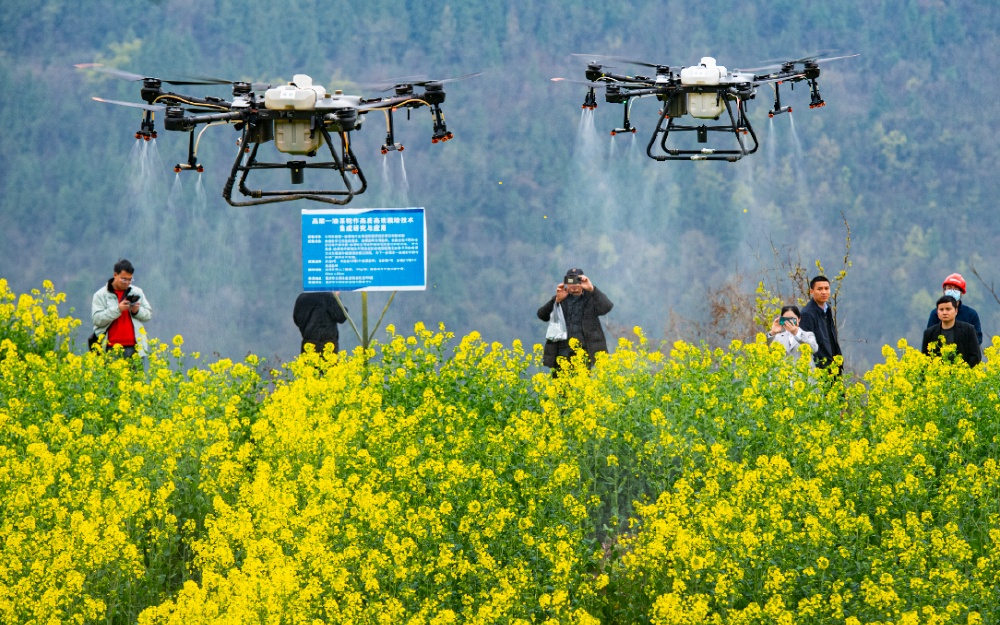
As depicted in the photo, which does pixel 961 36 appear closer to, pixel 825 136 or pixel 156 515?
pixel 825 136

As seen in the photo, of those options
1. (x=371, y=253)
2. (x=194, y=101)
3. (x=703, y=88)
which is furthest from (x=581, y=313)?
(x=194, y=101)

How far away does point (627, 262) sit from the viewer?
2416cm

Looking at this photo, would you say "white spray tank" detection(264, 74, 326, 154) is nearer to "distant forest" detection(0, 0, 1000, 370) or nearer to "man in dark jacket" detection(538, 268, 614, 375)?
"man in dark jacket" detection(538, 268, 614, 375)

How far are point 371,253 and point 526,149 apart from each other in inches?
562

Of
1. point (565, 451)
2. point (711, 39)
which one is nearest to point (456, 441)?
point (565, 451)

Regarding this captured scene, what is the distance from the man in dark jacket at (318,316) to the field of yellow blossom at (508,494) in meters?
2.07

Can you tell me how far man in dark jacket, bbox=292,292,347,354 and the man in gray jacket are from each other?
3.86 feet

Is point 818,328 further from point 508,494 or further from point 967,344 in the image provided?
point 508,494

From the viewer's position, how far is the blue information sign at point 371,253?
10852mm

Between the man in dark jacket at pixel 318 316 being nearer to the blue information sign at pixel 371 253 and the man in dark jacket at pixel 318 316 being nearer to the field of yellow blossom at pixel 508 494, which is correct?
the blue information sign at pixel 371 253

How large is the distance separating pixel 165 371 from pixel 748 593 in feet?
13.5

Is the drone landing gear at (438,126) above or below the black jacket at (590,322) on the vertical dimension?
above

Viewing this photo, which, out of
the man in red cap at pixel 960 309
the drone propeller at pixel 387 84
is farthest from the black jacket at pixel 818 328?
the drone propeller at pixel 387 84

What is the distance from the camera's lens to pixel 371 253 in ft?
35.6
